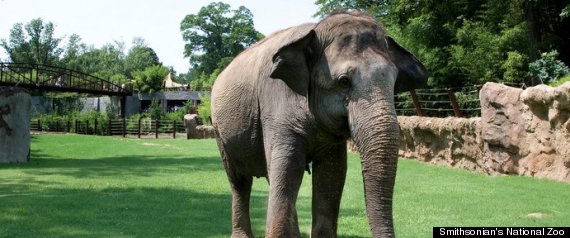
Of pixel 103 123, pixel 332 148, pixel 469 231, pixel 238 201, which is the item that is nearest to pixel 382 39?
pixel 332 148

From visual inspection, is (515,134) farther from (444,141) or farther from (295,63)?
(295,63)

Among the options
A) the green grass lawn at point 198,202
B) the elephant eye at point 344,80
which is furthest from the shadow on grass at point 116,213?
the elephant eye at point 344,80

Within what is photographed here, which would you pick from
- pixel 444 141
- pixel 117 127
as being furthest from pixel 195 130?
pixel 444 141

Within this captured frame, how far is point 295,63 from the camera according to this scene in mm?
3852

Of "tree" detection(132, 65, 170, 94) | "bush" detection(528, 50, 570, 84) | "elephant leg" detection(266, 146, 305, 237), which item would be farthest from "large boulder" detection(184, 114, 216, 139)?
"elephant leg" detection(266, 146, 305, 237)

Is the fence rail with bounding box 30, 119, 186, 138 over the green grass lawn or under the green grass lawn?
over

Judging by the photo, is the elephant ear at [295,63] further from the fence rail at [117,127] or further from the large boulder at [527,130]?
the fence rail at [117,127]

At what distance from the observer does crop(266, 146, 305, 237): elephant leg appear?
3953 millimetres

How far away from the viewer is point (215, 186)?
11.0 m

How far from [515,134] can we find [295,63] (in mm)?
8992

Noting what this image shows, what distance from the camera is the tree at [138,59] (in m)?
88.3

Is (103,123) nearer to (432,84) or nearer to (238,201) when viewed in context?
(432,84)

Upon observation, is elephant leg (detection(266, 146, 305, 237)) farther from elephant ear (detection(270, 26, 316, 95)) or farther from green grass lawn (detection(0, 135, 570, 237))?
green grass lawn (detection(0, 135, 570, 237))

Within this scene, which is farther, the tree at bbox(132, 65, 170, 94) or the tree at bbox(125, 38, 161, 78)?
the tree at bbox(125, 38, 161, 78)
